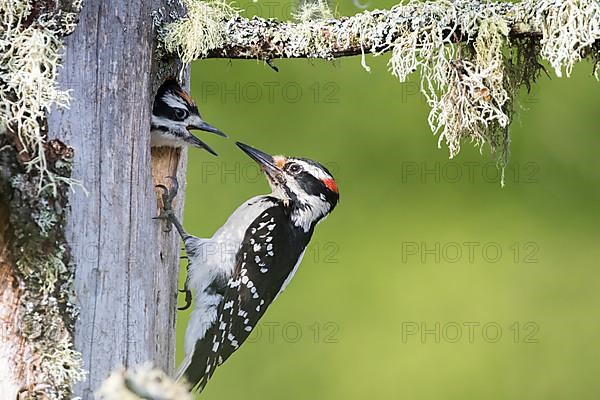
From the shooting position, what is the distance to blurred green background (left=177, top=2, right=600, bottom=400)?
4.71m

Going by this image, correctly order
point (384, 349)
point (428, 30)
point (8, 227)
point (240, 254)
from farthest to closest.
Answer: point (384, 349) → point (240, 254) → point (428, 30) → point (8, 227)

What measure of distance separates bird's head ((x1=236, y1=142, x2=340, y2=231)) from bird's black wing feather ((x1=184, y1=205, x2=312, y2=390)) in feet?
0.18

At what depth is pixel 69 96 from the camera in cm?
268

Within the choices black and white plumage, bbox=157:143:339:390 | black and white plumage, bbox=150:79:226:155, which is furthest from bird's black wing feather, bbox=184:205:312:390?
black and white plumage, bbox=150:79:226:155

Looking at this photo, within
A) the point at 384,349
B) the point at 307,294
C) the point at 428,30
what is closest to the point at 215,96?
the point at 307,294

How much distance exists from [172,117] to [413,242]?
1.66m

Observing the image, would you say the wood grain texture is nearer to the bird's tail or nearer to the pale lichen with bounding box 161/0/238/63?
the pale lichen with bounding box 161/0/238/63

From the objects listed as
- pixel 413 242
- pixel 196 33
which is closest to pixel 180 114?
pixel 196 33

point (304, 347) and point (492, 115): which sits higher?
point (492, 115)

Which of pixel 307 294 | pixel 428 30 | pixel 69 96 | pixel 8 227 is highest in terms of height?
pixel 428 30

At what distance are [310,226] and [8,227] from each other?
5.44 feet

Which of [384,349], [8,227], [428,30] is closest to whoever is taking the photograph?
[8,227]

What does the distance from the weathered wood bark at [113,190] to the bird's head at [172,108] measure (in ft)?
1.08

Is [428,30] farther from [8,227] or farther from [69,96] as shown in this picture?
[8,227]
